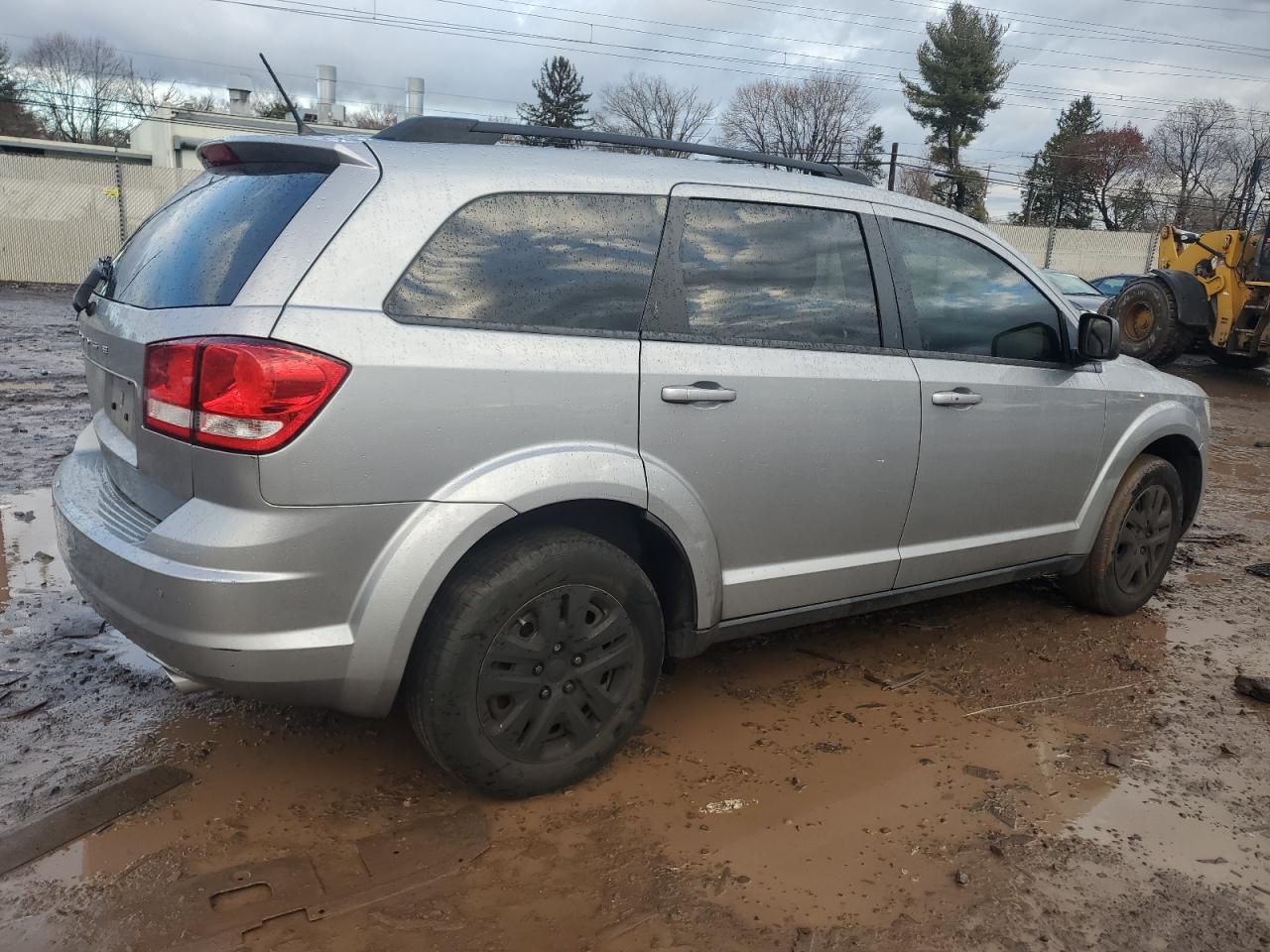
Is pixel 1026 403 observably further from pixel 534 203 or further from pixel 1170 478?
pixel 534 203

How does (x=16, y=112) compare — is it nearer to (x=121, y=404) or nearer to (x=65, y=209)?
(x=65, y=209)

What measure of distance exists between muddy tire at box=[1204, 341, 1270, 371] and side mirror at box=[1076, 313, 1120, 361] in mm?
12181

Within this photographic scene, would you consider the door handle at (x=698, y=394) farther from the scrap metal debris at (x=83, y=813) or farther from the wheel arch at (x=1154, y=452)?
the wheel arch at (x=1154, y=452)

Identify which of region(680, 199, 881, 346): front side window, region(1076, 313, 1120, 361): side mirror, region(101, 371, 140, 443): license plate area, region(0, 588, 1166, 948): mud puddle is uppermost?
region(680, 199, 881, 346): front side window

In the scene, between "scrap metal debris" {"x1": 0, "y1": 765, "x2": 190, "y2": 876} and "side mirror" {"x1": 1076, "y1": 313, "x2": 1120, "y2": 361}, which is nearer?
"scrap metal debris" {"x1": 0, "y1": 765, "x2": 190, "y2": 876}

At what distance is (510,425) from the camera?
2.61 m

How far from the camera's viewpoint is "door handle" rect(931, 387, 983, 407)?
11.7 ft

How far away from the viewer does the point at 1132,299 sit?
572 inches

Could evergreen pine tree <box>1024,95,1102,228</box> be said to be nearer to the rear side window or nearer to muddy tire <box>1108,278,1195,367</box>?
muddy tire <box>1108,278,1195,367</box>

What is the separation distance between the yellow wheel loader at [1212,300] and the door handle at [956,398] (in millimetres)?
11750

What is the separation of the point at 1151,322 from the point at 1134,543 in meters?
11.3

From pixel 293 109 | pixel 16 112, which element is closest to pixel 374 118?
pixel 16 112

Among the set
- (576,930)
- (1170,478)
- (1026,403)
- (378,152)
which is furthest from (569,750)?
(1170,478)

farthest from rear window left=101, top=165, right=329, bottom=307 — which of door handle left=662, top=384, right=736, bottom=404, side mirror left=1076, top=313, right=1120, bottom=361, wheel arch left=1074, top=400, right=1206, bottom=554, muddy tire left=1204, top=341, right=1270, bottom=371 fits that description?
muddy tire left=1204, top=341, right=1270, bottom=371
